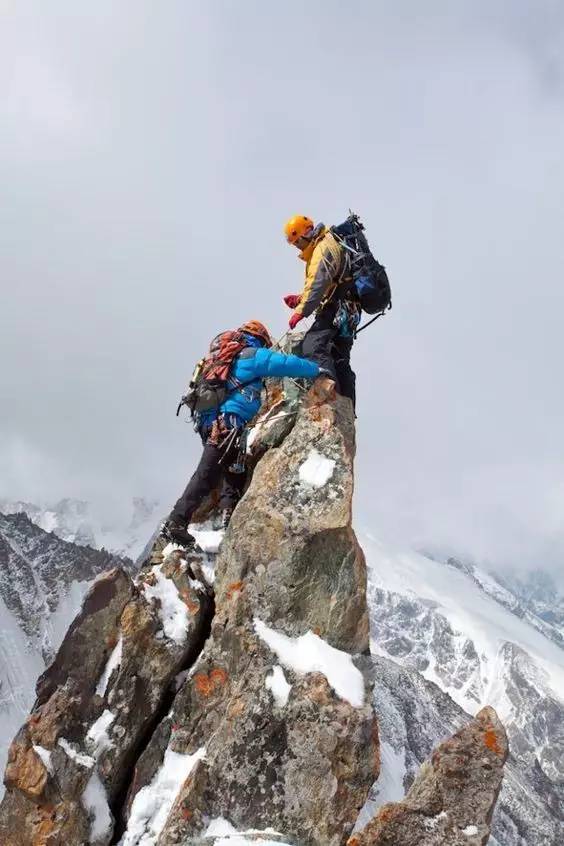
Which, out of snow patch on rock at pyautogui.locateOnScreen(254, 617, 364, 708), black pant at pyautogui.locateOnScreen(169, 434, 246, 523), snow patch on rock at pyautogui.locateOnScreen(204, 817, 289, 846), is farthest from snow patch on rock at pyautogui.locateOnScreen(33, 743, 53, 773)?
black pant at pyautogui.locateOnScreen(169, 434, 246, 523)

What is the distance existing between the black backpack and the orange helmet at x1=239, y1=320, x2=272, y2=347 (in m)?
2.34

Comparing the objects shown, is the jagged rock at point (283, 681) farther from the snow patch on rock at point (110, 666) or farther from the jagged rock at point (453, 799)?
the snow patch on rock at point (110, 666)

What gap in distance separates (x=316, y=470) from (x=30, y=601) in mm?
176126

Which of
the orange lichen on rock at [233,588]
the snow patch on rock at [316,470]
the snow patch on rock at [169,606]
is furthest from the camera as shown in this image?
the snow patch on rock at [316,470]

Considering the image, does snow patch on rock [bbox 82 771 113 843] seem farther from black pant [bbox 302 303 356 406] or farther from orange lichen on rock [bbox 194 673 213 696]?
black pant [bbox 302 303 356 406]

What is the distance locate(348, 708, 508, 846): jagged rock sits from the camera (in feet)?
30.6

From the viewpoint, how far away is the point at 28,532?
196 metres

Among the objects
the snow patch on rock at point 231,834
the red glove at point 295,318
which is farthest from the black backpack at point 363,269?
the snow patch on rock at point 231,834

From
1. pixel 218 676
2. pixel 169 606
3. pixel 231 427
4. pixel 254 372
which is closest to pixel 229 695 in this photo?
pixel 218 676

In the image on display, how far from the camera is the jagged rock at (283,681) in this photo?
9.61m

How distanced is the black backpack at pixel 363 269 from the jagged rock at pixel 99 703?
23.9 ft

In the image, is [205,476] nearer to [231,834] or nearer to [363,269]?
[363,269]

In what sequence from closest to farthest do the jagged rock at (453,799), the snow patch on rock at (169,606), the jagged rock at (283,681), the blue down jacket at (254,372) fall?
the jagged rock at (453,799)
the jagged rock at (283,681)
the snow patch on rock at (169,606)
the blue down jacket at (254,372)

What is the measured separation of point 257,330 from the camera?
14.6m
